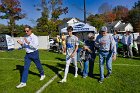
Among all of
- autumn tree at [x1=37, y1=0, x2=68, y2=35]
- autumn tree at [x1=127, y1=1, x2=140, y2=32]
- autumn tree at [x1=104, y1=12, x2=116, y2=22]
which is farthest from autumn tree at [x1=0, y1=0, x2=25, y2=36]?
autumn tree at [x1=104, y1=12, x2=116, y2=22]

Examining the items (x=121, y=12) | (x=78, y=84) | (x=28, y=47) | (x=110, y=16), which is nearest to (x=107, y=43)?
(x=78, y=84)

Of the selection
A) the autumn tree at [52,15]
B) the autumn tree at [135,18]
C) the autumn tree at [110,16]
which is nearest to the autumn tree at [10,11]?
the autumn tree at [52,15]

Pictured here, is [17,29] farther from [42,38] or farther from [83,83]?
[83,83]

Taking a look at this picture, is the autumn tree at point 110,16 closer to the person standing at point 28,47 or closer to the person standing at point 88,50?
the person standing at point 88,50

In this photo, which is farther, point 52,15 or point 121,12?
point 121,12

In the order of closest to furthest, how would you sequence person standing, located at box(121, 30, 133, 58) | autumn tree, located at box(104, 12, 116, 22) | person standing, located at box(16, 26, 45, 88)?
1. person standing, located at box(16, 26, 45, 88)
2. person standing, located at box(121, 30, 133, 58)
3. autumn tree, located at box(104, 12, 116, 22)

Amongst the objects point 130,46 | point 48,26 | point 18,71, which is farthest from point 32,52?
point 48,26

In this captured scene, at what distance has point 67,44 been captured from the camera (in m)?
9.83

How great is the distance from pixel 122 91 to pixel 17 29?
48.7m

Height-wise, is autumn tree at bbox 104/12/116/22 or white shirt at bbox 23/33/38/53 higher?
autumn tree at bbox 104/12/116/22

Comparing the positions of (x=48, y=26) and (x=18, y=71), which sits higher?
(x=48, y=26)

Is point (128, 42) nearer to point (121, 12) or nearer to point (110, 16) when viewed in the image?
point (121, 12)

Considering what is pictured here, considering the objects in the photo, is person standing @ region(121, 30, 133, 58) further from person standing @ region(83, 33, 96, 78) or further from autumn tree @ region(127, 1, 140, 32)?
autumn tree @ region(127, 1, 140, 32)

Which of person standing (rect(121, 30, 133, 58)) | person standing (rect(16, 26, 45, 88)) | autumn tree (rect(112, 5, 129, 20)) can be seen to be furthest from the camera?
autumn tree (rect(112, 5, 129, 20))
